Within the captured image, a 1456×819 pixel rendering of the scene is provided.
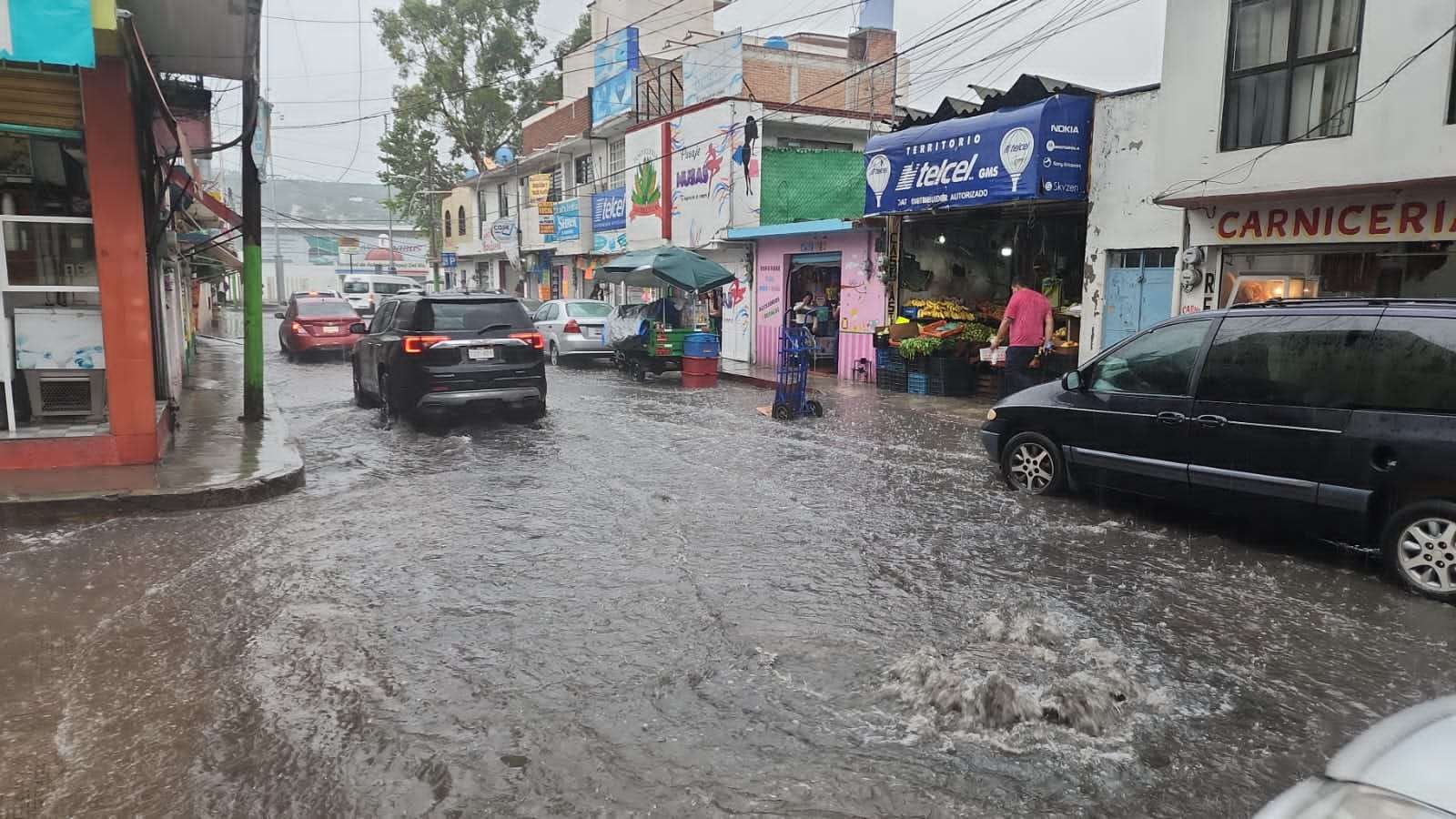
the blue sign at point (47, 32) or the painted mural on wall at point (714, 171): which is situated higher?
the painted mural on wall at point (714, 171)

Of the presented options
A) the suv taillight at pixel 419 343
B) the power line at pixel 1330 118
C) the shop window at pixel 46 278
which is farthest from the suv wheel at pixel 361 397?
the power line at pixel 1330 118

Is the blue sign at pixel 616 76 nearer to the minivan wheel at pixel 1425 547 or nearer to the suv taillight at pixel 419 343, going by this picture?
the suv taillight at pixel 419 343

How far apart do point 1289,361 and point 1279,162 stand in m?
5.61

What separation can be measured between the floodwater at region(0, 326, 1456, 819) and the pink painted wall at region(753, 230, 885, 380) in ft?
33.1

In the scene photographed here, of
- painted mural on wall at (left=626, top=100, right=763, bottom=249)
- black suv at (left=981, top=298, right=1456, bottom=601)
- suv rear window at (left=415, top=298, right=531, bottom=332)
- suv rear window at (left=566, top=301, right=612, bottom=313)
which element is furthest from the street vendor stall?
black suv at (left=981, top=298, right=1456, bottom=601)

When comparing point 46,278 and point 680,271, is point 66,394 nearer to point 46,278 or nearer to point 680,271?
point 46,278

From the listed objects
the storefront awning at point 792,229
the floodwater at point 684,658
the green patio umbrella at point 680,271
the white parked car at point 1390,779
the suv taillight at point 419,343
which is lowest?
the floodwater at point 684,658

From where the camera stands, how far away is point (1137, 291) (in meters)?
12.8

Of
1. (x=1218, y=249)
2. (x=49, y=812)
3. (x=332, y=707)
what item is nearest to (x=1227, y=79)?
(x=1218, y=249)

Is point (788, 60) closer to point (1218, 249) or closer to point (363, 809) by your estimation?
point (1218, 249)

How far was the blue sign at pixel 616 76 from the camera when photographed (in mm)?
28375

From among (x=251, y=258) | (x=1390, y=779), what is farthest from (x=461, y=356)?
(x=1390, y=779)

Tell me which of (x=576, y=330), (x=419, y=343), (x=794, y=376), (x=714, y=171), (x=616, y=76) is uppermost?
(x=616, y=76)

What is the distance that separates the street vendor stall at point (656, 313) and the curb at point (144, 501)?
1046 centimetres
